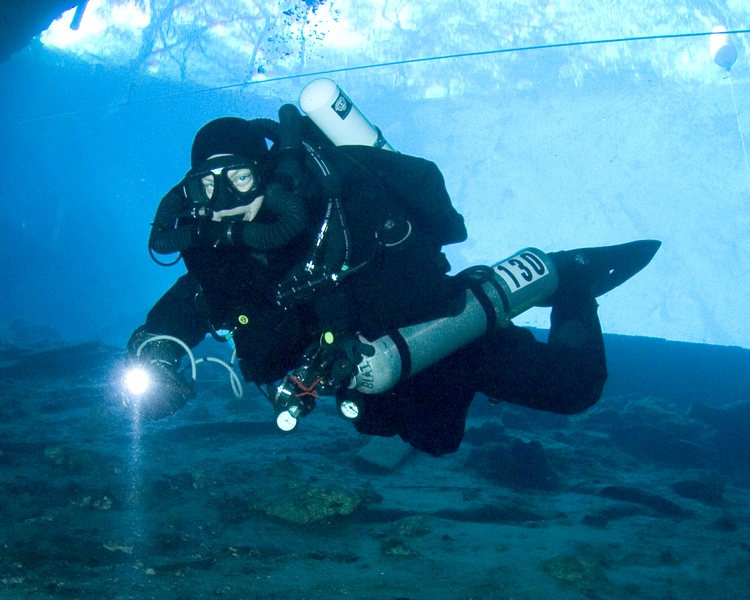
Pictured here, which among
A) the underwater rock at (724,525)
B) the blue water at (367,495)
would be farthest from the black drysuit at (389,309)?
the underwater rock at (724,525)

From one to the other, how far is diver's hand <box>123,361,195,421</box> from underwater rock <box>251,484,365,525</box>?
1965 millimetres

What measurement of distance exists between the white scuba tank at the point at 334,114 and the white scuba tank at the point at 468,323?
4.08 feet

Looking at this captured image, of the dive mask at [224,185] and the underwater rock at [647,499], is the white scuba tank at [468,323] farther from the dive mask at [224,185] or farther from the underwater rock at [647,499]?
the underwater rock at [647,499]

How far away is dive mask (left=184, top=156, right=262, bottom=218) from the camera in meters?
2.46

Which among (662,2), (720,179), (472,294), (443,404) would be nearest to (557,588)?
(443,404)

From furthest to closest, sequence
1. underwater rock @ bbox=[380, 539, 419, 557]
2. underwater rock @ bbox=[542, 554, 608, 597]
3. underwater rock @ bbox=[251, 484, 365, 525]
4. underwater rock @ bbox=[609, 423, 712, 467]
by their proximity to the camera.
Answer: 1. underwater rock @ bbox=[609, 423, 712, 467]
2. underwater rock @ bbox=[251, 484, 365, 525]
3. underwater rock @ bbox=[380, 539, 419, 557]
4. underwater rock @ bbox=[542, 554, 608, 597]

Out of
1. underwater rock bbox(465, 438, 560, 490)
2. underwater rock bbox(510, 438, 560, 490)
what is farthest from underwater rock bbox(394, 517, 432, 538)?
underwater rock bbox(510, 438, 560, 490)

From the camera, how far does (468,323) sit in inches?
106

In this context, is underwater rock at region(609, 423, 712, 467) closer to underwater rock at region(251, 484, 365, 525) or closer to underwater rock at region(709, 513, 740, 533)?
underwater rock at region(709, 513, 740, 533)

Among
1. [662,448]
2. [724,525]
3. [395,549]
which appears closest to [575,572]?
[395,549]

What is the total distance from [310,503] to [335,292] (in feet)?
8.87

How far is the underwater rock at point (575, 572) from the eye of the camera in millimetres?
3082

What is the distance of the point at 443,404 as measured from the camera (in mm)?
3010

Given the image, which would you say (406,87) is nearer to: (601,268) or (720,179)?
(720,179)
